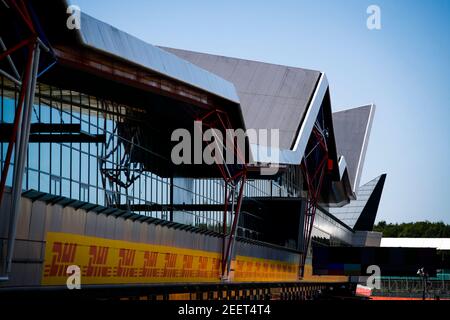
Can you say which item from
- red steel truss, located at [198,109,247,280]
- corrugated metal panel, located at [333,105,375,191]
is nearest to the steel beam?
red steel truss, located at [198,109,247,280]

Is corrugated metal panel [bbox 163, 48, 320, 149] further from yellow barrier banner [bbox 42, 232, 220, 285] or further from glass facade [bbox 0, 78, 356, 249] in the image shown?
yellow barrier banner [bbox 42, 232, 220, 285]

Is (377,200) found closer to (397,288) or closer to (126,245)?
(397,288)

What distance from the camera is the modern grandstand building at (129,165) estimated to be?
27.3m

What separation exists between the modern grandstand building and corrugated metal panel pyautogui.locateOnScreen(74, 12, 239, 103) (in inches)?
2.9

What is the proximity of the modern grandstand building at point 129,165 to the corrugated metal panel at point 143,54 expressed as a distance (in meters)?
0.07

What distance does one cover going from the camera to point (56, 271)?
29.6m

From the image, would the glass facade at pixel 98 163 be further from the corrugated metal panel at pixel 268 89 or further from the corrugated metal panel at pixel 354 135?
the corrugated metal panel at pixel 354 135

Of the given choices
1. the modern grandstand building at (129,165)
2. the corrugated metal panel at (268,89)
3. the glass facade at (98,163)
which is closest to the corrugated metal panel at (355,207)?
the modern grandstand building at (129,165)

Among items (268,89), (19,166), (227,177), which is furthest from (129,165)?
(268,89)

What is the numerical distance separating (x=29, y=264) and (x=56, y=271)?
2083mm

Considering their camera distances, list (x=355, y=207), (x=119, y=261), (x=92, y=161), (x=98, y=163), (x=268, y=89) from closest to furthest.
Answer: (x=119, y=261), (x=92, y=161), (x=98, y=163), (x=268, y=89), (x=355, y=207)

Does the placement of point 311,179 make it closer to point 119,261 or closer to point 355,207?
point 119,261

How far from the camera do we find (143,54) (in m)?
34.0

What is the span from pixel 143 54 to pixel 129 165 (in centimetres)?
850
